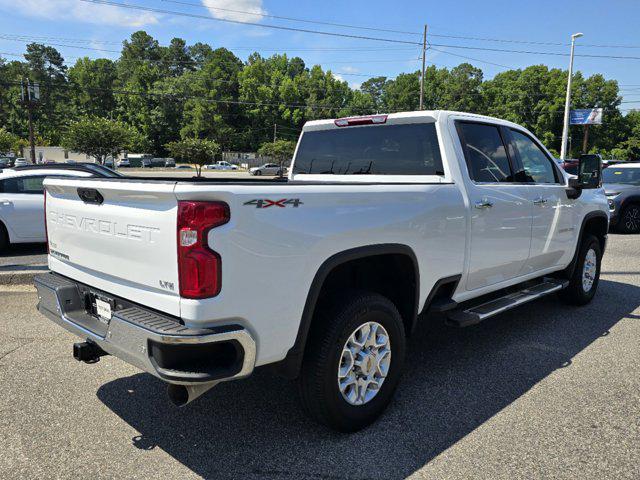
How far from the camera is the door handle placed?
12.1 feet

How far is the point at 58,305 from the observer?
3002 mm

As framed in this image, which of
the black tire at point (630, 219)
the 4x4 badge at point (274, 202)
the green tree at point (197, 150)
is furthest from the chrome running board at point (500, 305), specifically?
the green tree at point (197, 150)

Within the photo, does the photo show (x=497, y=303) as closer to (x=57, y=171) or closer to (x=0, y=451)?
(x=0, y=451)

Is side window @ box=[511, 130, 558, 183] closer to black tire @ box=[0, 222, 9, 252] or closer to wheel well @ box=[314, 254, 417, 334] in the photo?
wheel well @ box=[314, 254, 417, 334]

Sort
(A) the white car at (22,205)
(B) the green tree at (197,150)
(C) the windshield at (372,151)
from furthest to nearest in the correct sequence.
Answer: (B) the green tree at (197,150) → (A) the white car at (22,205) → (C) the windshield at (372,151)

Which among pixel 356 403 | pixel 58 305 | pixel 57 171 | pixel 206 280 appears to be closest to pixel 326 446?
pixel 356 403

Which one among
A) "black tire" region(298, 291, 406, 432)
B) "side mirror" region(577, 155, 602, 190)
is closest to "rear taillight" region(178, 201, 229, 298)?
"black tire" region(298, 291, 406, 432)

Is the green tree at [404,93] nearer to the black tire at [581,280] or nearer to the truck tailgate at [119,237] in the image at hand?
the black tire at [581,280]

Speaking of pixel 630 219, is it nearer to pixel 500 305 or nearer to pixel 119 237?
pixel 500 305

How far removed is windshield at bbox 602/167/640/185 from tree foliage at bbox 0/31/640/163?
6554cm

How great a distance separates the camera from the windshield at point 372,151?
12.7ft

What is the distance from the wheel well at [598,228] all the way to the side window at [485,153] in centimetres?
202

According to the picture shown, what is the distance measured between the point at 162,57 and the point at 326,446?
133 metres

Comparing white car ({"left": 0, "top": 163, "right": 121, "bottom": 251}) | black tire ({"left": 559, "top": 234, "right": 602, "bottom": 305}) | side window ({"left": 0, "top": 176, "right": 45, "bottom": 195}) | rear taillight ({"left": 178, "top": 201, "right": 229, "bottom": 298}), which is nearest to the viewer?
rear taillight ({"left": 178, "top": 201, "right": 229, "bottom": 298})
